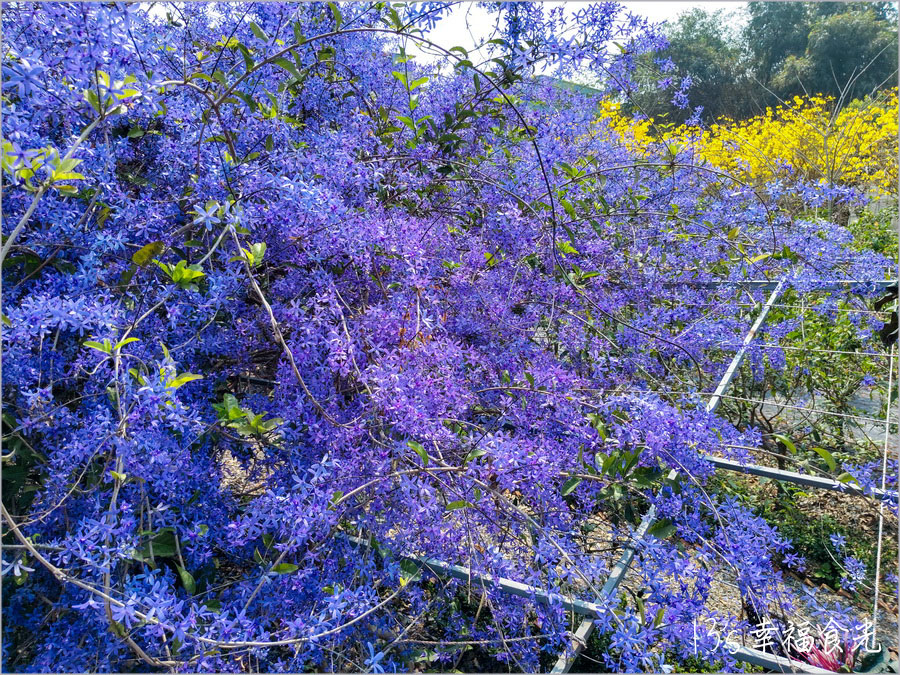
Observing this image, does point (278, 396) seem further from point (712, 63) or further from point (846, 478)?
point (712, 63)

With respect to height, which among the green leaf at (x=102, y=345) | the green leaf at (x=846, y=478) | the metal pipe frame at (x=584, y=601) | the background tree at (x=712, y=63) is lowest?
the metal pipe frame at (x=584, y=601)

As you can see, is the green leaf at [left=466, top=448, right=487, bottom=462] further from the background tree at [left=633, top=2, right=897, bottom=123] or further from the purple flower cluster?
the background tree at [left=633, top=2, right=897, bottom=123]

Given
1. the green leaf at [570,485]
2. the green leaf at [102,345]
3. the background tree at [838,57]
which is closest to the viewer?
the green leaf at [102,345]

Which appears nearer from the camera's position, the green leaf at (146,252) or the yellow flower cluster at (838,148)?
the green leaf at (146,252)

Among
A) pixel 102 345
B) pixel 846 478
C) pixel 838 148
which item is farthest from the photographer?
pixel 838 148

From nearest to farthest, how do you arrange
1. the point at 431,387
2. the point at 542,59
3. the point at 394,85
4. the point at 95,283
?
the point at 95,283
the point at 431,387
the point at 542,59
the point at 394,85

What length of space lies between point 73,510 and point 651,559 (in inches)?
52.3

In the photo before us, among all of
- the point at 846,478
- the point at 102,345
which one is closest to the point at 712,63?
the point at 846,478

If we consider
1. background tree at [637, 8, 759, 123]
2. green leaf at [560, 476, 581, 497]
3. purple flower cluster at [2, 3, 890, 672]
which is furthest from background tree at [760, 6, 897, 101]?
green leaf at [560, 476, 581, 497]

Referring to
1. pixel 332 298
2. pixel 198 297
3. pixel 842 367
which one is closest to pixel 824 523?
pixel 842 367

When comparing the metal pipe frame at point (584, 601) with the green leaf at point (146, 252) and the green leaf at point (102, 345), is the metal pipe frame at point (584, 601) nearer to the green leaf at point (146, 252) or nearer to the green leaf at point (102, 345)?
the green leaf at point (102, 345)

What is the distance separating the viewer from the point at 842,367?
3.45m

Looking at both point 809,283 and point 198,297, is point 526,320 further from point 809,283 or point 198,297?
point 809,283

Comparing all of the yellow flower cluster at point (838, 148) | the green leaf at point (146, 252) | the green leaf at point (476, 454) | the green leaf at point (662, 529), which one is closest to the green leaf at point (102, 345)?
the green leaf at point (146, 252)
